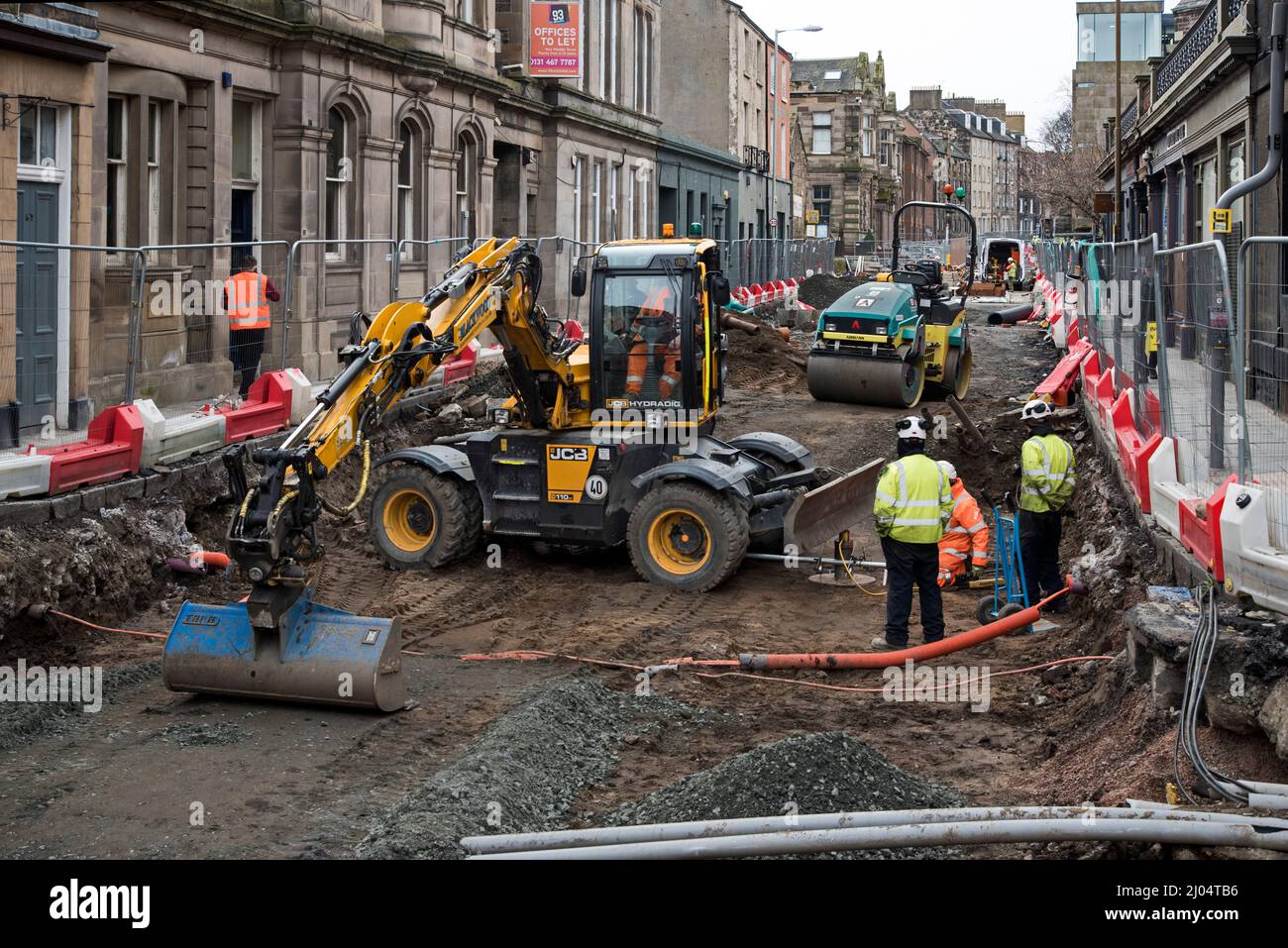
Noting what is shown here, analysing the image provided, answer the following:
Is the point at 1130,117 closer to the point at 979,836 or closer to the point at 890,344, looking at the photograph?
the point at 890,344

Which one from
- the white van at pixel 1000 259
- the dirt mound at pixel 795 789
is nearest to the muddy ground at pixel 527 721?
the dirt mound at pixel 795 789

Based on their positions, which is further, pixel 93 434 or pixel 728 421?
pixel 728 421

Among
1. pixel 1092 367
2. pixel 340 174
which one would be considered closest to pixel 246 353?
pixel 340 174

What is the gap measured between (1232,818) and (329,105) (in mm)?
18920

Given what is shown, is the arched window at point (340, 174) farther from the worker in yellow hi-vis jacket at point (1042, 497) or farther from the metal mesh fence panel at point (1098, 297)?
the worker in yellow hi-vis jacket at point (1042, 497)

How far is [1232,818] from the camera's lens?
18.0 ft

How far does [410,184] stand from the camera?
83.0ft

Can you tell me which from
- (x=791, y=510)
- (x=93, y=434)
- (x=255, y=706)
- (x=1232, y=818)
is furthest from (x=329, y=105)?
(x=1232, y=818)

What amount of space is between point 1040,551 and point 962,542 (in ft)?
4.45

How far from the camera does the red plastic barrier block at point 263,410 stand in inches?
562

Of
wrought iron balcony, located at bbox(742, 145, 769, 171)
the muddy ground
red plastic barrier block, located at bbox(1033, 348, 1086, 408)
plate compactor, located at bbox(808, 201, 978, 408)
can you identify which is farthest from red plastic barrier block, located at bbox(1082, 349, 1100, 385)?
wrought iron balcony, located at bbox(742, 145, 769, 171)

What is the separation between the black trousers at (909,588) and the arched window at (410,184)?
16123 millimetres
